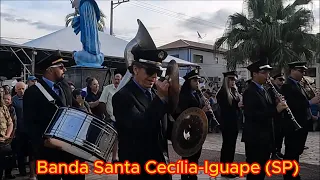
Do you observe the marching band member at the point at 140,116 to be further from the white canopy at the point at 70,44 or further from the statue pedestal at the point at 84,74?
the white canopy at the point at 70,44

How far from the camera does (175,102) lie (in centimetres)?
291

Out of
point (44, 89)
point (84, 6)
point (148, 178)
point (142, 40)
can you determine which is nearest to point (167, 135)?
point (148, 178)

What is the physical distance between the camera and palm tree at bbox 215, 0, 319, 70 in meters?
21.2

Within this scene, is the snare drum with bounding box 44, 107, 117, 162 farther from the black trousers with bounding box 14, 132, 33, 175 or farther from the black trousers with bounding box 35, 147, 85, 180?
the black trousers with bounding box 14, 132, 33, 175

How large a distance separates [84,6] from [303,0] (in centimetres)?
1439

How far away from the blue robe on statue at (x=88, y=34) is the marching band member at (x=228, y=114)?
6.51 metres

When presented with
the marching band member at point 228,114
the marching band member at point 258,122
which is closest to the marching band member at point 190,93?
the marching band member at point 258,122

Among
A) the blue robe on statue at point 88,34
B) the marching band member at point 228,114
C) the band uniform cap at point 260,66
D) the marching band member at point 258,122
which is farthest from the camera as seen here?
the blue robe on statue at point 88,34

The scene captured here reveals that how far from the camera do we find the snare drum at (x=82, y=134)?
3652 millimetres

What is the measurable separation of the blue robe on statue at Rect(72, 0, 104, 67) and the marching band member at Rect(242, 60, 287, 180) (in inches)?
330

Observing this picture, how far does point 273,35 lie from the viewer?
20938 millimetres

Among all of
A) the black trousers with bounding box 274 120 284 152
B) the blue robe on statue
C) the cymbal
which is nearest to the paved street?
the black trousers with bounding box 274 120 284 152

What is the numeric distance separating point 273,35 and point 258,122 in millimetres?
16584

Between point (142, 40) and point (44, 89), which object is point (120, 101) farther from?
point (44, 89)
